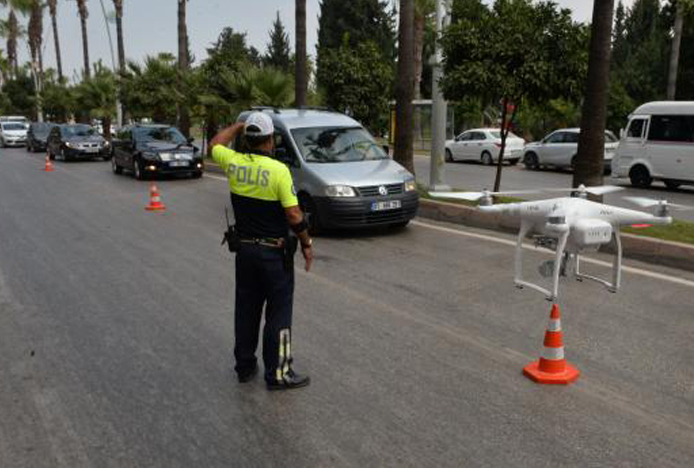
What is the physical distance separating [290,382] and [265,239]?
100cm

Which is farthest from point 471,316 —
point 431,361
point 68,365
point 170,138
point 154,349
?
point 170,138

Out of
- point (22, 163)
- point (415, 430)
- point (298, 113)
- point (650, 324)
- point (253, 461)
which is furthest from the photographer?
point (22, 163)

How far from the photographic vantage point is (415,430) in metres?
3.82

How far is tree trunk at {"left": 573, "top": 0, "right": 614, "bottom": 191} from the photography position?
9.33 m

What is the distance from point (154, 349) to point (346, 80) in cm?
2298

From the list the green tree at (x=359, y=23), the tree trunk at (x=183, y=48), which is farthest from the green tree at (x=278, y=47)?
the tree trunk at (x=183, y=48)

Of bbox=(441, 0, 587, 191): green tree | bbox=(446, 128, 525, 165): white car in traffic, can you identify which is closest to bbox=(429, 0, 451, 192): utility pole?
bbox=(441, 0, 587, 191): green tree

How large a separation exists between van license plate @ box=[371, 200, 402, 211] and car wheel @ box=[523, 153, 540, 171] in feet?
49.5

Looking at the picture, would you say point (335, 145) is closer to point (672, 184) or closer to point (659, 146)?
point (659, 146)

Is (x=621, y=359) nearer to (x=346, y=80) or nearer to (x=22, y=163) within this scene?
(x=346, y=80)

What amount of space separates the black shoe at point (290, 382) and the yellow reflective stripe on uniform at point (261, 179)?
118 cm

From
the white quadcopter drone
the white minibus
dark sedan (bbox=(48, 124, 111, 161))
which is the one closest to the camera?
the white quadcopter drone

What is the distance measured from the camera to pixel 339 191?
9414mm

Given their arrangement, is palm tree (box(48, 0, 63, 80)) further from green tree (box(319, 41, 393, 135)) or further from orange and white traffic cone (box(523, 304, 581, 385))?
orange and white traffic cone (box(523, 304, 581, 385))
